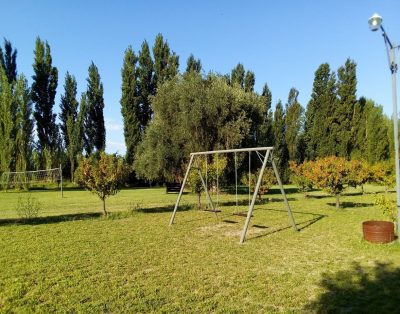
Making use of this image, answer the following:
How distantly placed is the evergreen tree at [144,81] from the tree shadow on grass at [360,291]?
32745 millimetres

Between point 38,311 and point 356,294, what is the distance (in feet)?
13.3

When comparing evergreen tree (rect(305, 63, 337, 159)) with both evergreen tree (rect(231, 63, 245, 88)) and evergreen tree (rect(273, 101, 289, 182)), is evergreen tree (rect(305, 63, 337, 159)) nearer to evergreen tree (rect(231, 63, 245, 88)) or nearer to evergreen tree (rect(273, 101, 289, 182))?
evergreen tree (rect(273, 101, 289, 182))

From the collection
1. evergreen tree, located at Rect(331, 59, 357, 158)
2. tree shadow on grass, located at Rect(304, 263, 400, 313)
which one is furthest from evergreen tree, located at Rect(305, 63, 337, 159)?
tree shadow on grass, located at Rect(304, 263, 400, 313)

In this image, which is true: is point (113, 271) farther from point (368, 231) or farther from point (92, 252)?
point (368, 231)

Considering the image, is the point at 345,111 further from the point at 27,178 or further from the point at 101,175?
the point at 27,178

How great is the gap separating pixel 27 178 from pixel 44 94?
342 inches

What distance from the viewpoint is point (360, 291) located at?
4.82m

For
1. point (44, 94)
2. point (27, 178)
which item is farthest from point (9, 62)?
point (27, 178)

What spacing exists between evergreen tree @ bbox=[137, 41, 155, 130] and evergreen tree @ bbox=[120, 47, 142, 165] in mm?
501

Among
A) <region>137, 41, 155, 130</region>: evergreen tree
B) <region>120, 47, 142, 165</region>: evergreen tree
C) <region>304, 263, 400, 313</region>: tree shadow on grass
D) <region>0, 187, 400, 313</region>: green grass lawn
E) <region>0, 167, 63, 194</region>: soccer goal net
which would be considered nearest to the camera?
<region>304, 263, 400, 313</region>: tree shadow on grass

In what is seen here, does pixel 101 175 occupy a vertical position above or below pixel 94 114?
below

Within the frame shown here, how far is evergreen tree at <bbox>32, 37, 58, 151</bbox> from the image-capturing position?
34.7 meters

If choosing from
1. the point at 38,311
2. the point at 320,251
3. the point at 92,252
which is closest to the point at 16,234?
the point at 92,252

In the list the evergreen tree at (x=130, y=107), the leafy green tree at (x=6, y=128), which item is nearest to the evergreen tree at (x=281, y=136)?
the evergreen tree at (x=130, y=107)
